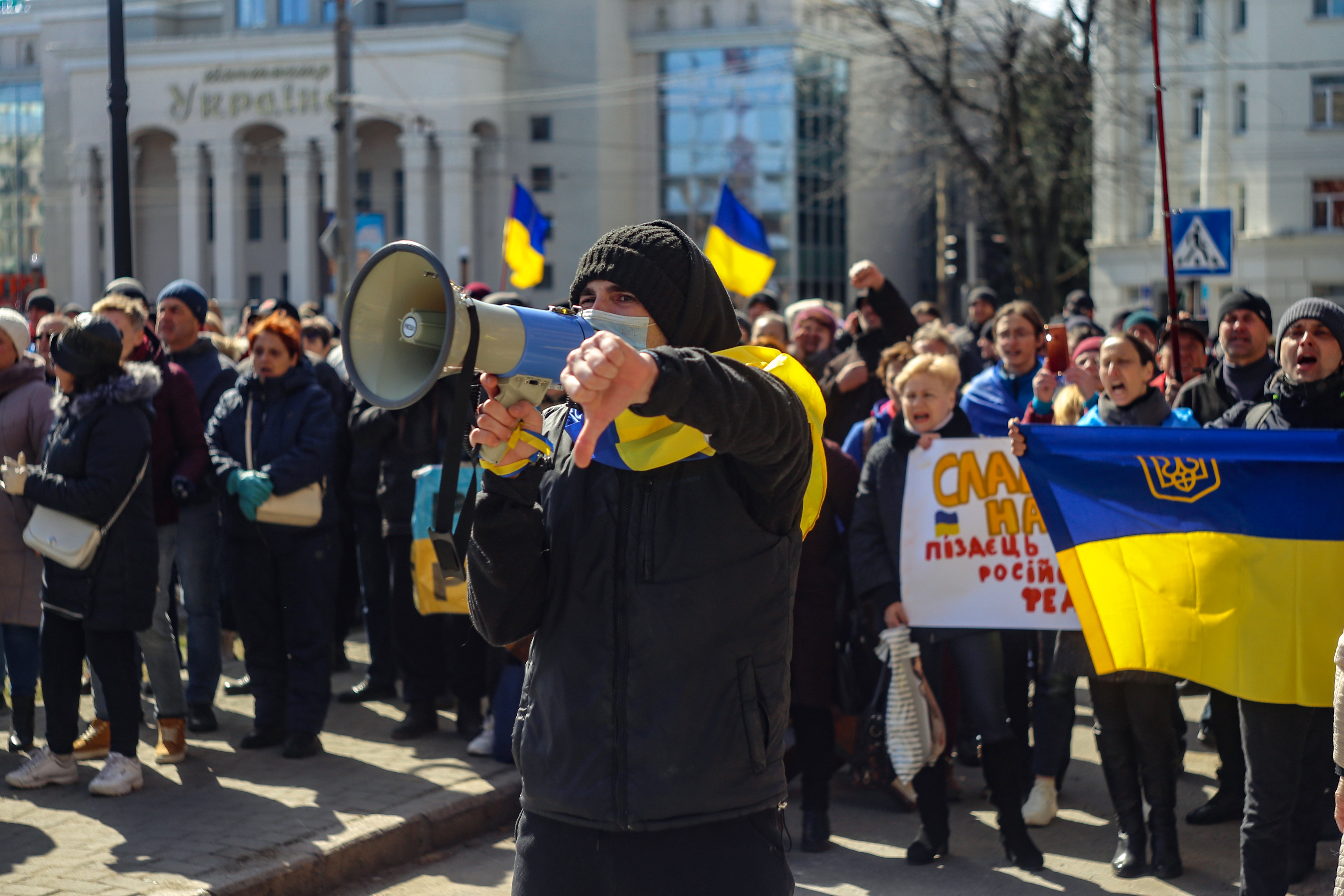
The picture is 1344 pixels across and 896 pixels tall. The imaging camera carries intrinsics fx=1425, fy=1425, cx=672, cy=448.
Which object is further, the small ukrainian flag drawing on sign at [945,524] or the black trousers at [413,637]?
the black trousers at [413,637]

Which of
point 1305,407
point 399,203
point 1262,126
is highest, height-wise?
point 399,203

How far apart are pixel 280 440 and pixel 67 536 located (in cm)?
118

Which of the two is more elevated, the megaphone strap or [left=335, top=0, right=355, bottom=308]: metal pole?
[left=335, top=0, right=355, bottom=308]: metal pole

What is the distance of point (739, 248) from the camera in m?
11.5

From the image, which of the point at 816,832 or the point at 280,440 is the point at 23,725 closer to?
the point at 280,440

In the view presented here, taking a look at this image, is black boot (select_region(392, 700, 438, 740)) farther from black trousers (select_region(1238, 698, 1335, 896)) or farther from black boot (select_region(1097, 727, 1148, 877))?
black trousers (select_region(1238, 698, 1335, 896))

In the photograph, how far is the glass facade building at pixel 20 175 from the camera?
7206 centimetres

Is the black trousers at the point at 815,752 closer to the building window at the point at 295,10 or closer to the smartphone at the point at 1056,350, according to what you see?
the smartphone at the point at 1056,350

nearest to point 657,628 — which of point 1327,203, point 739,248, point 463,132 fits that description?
point 739,248

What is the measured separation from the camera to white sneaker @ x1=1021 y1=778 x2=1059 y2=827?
21.0 ft

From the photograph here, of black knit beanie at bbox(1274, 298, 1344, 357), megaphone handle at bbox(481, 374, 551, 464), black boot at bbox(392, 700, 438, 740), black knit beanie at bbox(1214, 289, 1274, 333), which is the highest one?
black knit beanie at bbox(1214, 289, 1274, 333)

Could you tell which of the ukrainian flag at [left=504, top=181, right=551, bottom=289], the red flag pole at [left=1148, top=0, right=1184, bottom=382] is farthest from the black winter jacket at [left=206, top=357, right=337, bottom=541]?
the ukrainian flag at [left=504, top=181, right=551, bottom=289]

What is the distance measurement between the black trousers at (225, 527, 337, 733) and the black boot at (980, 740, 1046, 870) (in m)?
3.17

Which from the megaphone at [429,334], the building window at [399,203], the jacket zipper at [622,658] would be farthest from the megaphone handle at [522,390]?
the building window at [399,203]
